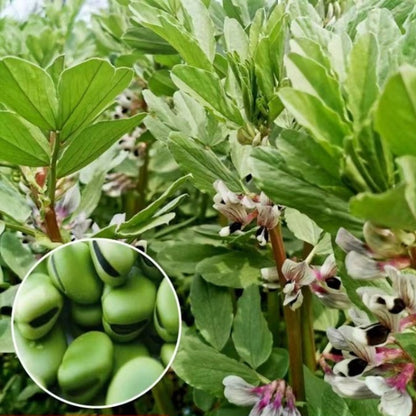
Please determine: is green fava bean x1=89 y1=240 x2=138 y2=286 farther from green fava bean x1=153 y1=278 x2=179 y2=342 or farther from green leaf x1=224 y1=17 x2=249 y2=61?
green leaf x1=224 y1=17 x2=249 y2=61

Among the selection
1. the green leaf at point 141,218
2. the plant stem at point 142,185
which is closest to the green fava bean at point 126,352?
the green leaf at point 141,218

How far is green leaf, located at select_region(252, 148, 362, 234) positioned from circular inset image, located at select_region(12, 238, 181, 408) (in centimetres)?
22

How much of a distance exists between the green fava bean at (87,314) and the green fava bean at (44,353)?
2 centimetres

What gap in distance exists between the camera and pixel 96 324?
674 millimetres

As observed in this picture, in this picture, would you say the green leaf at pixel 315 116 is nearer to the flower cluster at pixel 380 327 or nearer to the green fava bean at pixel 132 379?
the flower cluster at pixel 380 327

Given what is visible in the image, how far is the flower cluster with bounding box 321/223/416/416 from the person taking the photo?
0.43m

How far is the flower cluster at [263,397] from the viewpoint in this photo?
0.67m

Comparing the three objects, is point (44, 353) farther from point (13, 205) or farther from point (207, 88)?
point (207, 88)

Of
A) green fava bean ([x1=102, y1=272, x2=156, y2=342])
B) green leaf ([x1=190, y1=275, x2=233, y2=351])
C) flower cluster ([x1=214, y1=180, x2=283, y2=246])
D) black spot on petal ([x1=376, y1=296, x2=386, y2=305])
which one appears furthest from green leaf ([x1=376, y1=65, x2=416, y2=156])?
green leaf ([x1=190, y1=275, x2=233, y2=351])

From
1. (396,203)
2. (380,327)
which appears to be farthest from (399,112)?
(380,327)

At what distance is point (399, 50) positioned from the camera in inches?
19.2

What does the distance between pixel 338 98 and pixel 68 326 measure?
359 mm

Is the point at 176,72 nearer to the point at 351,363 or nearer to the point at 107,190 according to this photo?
the point at 351,363

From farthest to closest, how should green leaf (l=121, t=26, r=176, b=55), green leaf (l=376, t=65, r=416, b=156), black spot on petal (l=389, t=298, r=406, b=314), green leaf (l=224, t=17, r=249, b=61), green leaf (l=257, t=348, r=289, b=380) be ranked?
green leaf (l=121, t=26, r=176, b=55)
green leaf (l=257, t=348, r=289, b=380)
green leaf (l=224, t=17, r=249, b=61)
black spot on petal (l=389, t=298, r=406, b=314)
green leaf (l=376, t=65, r=416, b=156)
